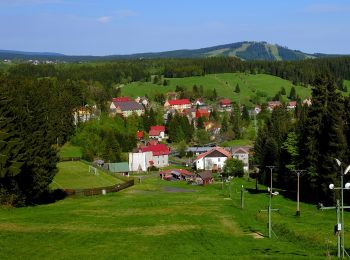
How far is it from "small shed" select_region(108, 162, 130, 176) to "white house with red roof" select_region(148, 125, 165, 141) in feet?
143

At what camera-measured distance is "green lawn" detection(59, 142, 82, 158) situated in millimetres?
100938

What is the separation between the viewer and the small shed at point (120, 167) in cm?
10493

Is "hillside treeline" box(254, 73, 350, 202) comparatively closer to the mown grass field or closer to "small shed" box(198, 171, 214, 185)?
the mown grass field

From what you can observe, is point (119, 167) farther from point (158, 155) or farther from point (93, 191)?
point (93, 191)

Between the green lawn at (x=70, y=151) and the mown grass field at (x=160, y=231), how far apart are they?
46875 millimetres

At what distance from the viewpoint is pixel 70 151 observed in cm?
10438

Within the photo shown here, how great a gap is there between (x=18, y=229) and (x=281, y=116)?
282 feet

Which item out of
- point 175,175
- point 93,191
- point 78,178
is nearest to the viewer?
point 93,191

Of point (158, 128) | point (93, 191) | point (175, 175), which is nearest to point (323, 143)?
point (93, 191)

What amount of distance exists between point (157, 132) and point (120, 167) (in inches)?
1838

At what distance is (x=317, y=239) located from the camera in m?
32.9

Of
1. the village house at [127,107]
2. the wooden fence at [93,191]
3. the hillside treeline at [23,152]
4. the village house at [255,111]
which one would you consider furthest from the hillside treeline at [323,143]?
the village house at [255,111]

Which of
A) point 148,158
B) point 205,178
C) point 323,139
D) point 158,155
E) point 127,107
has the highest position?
point 323,139

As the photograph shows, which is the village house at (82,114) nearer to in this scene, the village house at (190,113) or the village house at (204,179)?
the village house at (204,179)
